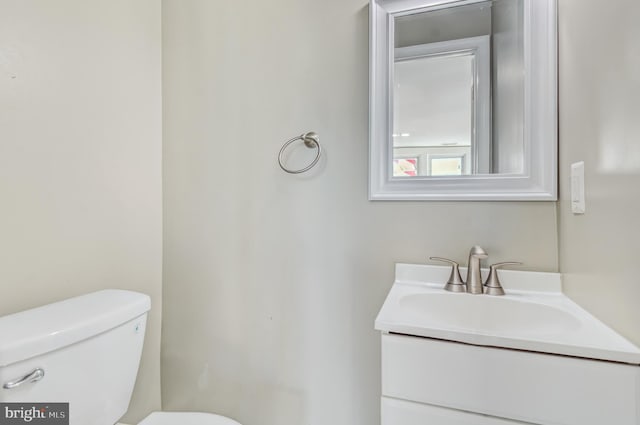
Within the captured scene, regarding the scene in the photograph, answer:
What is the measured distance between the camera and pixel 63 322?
0.82 metres

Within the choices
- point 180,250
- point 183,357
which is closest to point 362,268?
point 180,250

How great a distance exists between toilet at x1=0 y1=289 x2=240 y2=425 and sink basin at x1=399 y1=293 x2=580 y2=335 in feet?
2.49

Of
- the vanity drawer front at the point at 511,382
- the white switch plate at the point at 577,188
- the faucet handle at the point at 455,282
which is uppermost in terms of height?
the white switch plate at the point at 577,188

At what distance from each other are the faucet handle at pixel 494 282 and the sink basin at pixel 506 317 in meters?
0.02

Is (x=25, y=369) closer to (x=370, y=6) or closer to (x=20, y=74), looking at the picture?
(x=20, y=74)

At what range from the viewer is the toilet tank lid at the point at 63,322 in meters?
0.72

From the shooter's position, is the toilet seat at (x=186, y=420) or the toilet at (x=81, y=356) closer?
the toilet at (x=81, y=356)

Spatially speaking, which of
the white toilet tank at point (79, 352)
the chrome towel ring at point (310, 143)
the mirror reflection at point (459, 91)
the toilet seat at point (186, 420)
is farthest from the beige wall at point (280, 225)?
the white toilet tank at point (79, 352)

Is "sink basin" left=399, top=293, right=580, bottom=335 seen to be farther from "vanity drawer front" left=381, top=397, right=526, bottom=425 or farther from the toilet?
the toilet

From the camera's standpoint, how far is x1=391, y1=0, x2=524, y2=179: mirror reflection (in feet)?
3.34

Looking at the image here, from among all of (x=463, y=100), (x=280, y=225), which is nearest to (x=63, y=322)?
(x=280, y=225)

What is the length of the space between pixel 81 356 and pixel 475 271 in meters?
1.17

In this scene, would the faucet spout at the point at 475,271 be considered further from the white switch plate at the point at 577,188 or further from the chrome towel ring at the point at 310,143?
the chrome towel ring at the point at 310,143

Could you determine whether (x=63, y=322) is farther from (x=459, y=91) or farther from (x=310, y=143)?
(x=459, y=91)
